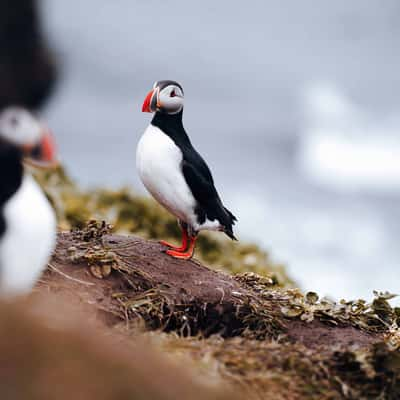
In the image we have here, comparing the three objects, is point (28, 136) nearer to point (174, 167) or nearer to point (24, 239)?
point (24, 239)

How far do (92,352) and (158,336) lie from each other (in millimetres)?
1144

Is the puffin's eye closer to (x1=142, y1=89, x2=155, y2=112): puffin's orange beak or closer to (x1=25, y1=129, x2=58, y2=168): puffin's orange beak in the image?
(x1=25, y1=129, x2=58, y2=168): puffin's orange beak

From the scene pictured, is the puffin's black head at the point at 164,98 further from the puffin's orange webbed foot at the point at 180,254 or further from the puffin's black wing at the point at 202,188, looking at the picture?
the puffin's orange webbed foot at the point at 180,254

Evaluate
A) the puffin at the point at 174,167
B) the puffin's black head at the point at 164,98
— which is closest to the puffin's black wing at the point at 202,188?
the puffin at the point at 174,167

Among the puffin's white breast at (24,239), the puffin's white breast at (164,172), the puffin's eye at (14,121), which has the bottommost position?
the puffin's white breast at (24,239)

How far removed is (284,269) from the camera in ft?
29.5

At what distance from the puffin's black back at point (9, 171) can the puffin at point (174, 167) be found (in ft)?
5.39

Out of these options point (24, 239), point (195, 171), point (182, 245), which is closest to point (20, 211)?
point (24, 239)

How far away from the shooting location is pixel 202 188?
4633 millimetres

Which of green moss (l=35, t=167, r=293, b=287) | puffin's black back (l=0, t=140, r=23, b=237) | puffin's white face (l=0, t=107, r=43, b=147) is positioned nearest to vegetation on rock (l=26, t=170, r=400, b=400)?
puffin's black back (l=0, t=140, r=23, b=237)

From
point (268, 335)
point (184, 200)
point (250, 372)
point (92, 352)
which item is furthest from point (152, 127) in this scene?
point (92, 352)

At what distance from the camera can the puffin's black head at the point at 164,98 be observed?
15.1 ft

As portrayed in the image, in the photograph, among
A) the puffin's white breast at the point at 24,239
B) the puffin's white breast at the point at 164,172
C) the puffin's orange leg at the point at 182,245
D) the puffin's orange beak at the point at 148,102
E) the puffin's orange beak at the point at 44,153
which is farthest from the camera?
the puffin's orange leg at the point at 182,245

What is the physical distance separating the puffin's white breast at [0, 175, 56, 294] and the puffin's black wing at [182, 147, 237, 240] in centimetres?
172
